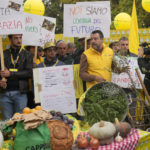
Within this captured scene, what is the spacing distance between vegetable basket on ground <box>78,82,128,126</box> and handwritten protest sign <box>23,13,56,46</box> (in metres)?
2.13

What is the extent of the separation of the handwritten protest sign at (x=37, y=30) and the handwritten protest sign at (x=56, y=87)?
1145 millimetres

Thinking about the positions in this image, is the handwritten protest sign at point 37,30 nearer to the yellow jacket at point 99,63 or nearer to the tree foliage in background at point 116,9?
the yellow jacket at point 99,63

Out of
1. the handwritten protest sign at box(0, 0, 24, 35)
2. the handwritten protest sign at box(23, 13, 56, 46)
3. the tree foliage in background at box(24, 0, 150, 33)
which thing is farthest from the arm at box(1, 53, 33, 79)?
the tree foliage in background at box(24, 0, 150, 33)

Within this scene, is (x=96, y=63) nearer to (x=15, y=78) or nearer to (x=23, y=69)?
(x=23, y=69)

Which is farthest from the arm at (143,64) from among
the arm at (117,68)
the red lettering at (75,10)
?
the red lettering at (75,10)

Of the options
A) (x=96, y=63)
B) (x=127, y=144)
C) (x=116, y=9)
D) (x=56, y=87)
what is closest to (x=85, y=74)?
(x=96, y=63)

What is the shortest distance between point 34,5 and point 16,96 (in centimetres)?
520

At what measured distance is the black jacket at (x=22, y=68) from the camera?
4.75 metres

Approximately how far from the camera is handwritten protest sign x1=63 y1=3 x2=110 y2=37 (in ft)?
18.1

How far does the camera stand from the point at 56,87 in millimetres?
4707

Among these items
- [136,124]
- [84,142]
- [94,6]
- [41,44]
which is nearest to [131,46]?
[94,6]

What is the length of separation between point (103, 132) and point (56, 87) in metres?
1.78

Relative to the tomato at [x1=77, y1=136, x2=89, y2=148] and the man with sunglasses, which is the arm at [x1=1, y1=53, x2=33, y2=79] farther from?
the tomato at [x1=77, y1=136, x2=89, y2=148]

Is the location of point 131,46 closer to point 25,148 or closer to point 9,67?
point 9,67
